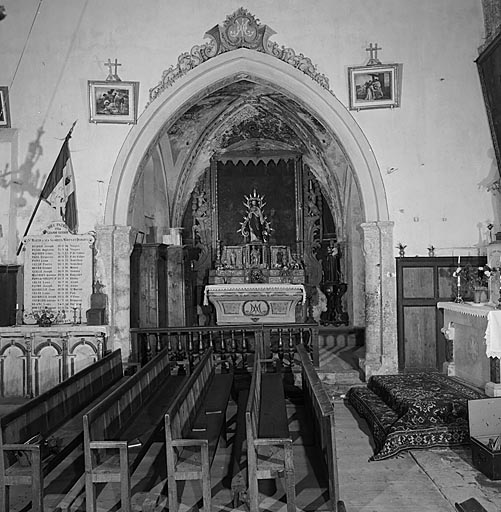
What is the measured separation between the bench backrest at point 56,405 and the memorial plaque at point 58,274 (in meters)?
2.53

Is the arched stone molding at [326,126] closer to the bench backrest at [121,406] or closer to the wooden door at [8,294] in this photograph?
the wooden door at [8,294]

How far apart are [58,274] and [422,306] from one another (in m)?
5.61

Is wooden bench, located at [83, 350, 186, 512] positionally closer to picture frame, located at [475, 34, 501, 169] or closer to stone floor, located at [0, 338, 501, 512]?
stone floor, located at [0, 338, 501, 512]

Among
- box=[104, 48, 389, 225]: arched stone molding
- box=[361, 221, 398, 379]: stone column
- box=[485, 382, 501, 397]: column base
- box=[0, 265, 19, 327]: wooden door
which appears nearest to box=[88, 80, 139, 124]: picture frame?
box=[104, 48, 389, 225]: arched stone molding

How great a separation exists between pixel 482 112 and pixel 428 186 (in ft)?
4.62

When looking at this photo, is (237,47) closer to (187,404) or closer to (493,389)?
(493,389)

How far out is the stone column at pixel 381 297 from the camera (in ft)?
30.3

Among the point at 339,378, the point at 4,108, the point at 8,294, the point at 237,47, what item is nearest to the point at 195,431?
the point at 339,378

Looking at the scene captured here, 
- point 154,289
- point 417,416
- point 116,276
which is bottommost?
point 417,416

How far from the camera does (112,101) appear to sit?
9.57 m

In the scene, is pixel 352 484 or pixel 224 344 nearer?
pixel 352 484

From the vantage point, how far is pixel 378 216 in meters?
9.29

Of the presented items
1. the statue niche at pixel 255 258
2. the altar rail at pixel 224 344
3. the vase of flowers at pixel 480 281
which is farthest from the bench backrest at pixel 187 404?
the statue niche at pixel 255 258

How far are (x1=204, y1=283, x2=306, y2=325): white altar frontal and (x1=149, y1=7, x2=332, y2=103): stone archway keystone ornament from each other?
5040 millimetres
